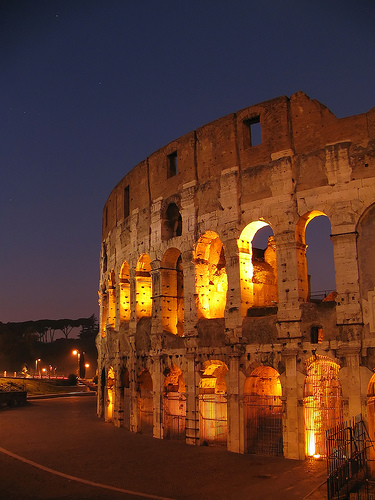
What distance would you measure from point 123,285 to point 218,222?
661cm

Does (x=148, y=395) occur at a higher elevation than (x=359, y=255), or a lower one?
lower

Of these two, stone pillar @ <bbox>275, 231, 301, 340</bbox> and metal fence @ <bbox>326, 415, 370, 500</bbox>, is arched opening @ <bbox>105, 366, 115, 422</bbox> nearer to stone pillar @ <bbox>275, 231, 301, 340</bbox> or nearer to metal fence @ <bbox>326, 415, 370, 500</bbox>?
stone pillar @ <bbox>275, 231, 301, 340</bbox>

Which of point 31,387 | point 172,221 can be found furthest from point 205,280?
point 31,387

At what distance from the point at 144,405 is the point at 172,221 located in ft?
21.7

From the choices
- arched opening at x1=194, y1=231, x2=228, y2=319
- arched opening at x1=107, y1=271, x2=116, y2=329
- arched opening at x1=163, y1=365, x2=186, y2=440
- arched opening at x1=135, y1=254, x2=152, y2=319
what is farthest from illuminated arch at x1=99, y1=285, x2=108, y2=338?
arched opening at x1=194, y1=231, x2=228, y2=319

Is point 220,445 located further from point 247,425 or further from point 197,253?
point 197,253

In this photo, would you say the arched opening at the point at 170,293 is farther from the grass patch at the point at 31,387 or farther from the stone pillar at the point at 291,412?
the grass patch at the point at 31,387

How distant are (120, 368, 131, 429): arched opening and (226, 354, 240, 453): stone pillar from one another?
594 centimetres

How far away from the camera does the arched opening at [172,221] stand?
56.6 feet

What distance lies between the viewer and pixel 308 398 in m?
12.5

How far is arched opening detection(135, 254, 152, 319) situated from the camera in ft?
60.9

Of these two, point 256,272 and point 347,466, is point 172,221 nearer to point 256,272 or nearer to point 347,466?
point 256,272

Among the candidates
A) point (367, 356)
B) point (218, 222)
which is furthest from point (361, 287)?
point (218, 222)

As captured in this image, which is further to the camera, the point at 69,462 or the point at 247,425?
the point at 247,425
